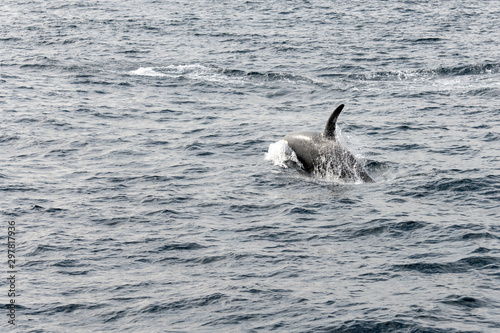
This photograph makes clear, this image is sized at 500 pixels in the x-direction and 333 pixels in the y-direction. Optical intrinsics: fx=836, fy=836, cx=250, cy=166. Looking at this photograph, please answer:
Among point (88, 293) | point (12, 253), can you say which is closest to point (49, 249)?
point (12, 253)

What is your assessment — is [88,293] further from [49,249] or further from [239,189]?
[239,189]

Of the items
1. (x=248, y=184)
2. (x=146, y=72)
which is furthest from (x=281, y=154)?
(x=146, y=72)

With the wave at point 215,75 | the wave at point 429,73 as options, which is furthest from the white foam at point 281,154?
the wave at point 429,73

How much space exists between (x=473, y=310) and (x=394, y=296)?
5.71 feet

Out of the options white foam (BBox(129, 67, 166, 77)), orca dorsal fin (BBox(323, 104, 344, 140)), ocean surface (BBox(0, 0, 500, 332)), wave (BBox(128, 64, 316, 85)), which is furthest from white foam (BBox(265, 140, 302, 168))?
white foam (BBox(129, 67, 166, 77))

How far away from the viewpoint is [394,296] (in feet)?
60.5

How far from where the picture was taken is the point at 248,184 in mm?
26766

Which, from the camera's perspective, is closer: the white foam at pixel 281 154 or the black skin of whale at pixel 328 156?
the black skin of whale at pixel 328 156

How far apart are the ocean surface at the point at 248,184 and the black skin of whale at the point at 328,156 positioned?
1.56 feet

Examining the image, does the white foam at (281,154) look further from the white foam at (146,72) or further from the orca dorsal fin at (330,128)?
the white foam at (146,72)

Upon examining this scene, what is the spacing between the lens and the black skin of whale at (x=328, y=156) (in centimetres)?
2669

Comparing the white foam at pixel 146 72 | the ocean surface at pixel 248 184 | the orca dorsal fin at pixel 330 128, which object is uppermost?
the orca dorsal fin at pixel 330 128

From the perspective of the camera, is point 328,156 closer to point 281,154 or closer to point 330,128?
point 330,128

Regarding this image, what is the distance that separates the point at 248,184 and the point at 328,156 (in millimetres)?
2779
